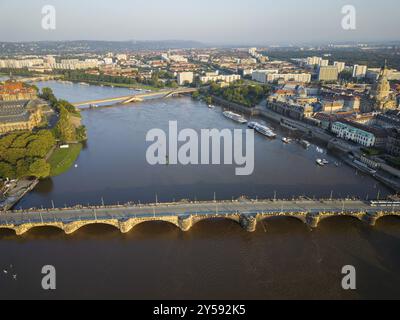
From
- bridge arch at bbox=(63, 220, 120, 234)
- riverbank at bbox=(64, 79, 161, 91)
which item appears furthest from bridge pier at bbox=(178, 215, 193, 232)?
riverbank at bbox=(64, 79, 161, 91)

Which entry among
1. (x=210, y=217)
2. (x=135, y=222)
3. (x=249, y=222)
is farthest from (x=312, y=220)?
(x=135, y=222)

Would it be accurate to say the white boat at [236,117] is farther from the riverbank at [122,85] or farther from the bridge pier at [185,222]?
the riverbank at [122,85]

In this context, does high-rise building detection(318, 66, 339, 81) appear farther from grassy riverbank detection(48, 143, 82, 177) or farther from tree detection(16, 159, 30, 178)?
tree detection(16, 159, 30, 178)

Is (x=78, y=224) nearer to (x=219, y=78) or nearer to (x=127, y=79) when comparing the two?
(x=219, y=78)

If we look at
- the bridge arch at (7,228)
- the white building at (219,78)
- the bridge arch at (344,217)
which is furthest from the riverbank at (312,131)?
the bridge arch at (7,228)
